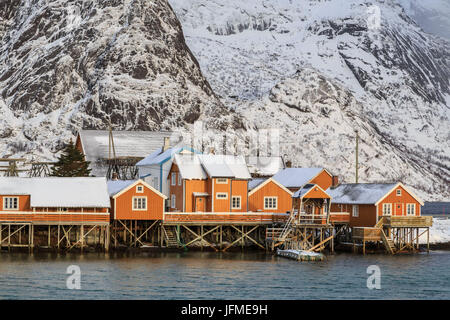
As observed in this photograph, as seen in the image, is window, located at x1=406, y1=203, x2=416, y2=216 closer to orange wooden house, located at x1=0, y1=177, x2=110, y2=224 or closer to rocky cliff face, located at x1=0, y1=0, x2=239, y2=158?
orange wooden house, located at x1=0, y1=177, x2=110, y2=224

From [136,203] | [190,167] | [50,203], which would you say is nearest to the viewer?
[50,203]

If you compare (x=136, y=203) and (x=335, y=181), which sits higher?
(x=335, y=181)

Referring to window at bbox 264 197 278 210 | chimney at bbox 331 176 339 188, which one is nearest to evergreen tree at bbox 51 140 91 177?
window at bbox 264 197 278 210

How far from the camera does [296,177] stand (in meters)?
95.4

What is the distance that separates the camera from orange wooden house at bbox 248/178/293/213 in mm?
84562

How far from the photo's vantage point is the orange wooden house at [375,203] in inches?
3219

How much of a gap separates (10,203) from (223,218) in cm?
1808

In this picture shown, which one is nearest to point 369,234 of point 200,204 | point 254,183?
point 254,183

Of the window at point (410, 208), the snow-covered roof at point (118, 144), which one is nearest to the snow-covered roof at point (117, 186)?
the window at point (410, 208)

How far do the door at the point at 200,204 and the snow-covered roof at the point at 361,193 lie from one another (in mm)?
12358

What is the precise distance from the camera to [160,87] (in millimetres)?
164750

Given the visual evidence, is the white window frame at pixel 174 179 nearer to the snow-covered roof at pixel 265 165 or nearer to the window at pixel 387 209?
the window at pixel 387 209

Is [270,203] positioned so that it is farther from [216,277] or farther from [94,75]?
[94,75]
